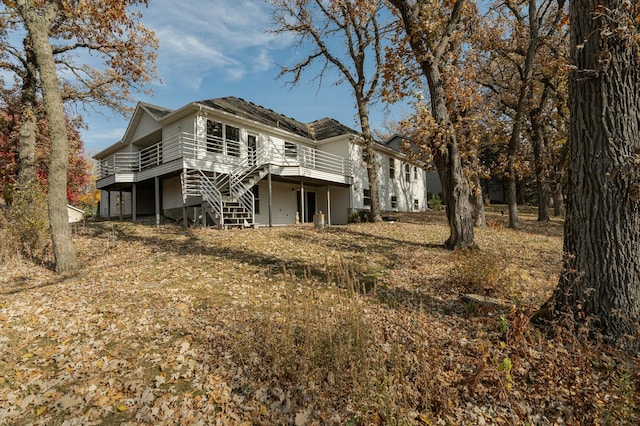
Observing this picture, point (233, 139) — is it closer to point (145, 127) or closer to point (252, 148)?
point (252, 148)

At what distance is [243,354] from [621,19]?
5960 millimetres

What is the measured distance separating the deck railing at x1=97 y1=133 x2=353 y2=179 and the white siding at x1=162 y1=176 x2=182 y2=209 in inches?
47.7

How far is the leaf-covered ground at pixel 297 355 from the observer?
10.1ft

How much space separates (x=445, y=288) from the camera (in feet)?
19.7

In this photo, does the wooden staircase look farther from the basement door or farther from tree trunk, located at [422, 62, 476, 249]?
tree trunk, located at [422, 62, 476, 249]

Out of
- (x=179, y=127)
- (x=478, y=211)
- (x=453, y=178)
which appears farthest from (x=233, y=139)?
(x=478, y=211)

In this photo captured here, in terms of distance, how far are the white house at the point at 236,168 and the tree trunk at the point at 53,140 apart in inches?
242

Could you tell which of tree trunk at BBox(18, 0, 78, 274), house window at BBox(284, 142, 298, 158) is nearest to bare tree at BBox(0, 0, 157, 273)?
tree trunk at BBox(18, 0, 78, 274)

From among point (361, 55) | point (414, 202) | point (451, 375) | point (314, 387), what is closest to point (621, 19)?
point (451, 375)

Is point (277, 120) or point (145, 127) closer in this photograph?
point (145, 127)

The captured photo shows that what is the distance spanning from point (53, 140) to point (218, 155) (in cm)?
946

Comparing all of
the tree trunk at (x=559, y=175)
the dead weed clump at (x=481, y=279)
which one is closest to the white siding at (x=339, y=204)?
the tree trunk at (x=559, y=175)

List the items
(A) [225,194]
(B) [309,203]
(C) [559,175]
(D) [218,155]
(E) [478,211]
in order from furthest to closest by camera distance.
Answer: (B) [309,203], (C) [559,175], (D) [218,155], (A) [225,194], (E) [478,211]

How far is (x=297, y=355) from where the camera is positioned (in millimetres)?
3828
